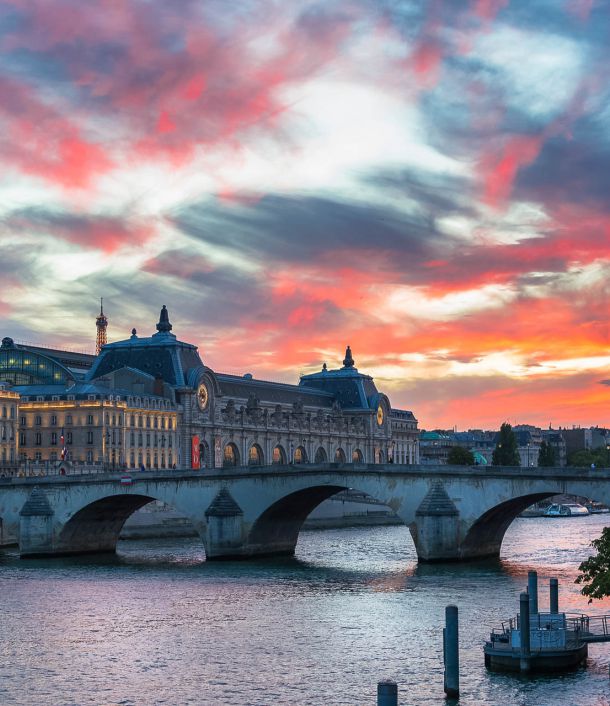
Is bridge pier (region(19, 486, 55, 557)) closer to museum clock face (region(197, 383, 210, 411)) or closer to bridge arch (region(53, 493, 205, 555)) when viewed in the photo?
bridge arch (region(53, 493, 205, 555))

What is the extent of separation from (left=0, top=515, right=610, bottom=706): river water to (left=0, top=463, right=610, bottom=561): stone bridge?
272 centimetres

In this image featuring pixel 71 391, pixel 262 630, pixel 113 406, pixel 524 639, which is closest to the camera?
pixel 524 639

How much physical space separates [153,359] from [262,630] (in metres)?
131

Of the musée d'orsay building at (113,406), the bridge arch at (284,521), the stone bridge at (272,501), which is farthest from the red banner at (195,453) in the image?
the bridge arch at (284,521)

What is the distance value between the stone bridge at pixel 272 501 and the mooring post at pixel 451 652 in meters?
43.3

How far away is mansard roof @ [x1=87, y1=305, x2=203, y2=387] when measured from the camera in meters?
196

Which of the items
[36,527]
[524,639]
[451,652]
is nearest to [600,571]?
[524,639]

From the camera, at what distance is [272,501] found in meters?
106

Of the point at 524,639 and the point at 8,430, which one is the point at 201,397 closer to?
the point at 8,430

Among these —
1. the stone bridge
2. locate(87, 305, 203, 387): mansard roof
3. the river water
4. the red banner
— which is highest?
locate(87, 305, 203, 387): mansard roof

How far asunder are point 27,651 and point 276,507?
4526 centimetres

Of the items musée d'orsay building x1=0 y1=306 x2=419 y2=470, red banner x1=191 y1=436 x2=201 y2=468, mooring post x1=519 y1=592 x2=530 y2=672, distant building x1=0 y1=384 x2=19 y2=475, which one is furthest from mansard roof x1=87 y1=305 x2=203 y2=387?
mooring post x1=519 y1=592 x2=530 y2=672

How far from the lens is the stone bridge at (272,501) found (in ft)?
319

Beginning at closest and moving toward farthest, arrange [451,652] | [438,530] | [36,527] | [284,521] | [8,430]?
[451,652]
[438,530]
[284,521]
[36,527]
[8,430]
